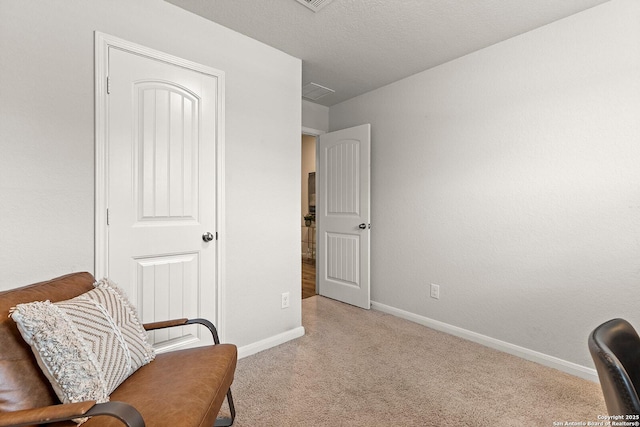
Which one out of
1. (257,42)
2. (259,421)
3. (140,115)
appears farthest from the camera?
(257,42)

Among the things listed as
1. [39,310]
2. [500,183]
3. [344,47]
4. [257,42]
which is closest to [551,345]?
[500,183]

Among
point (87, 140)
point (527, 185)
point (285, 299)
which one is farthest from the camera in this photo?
point (285, 299)

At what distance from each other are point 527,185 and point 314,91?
91.4 inches

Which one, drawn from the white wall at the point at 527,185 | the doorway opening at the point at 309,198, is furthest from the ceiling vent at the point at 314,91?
the doorway opening at the point at 309,198

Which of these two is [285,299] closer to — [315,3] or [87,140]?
[87,140]

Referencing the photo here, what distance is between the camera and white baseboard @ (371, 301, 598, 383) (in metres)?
2.11

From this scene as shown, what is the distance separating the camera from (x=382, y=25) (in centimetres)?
225

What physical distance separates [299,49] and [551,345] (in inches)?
118

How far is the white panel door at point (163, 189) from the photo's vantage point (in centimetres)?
183

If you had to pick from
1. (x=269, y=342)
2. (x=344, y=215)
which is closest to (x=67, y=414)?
(x=269, y=342)

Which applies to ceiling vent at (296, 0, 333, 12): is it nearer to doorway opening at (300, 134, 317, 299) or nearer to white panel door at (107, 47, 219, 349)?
white panel door at (107, 47, 219, 349)

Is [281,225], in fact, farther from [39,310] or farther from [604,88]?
[604,88]

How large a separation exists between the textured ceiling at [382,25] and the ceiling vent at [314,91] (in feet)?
1.52

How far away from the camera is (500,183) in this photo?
251 cm
